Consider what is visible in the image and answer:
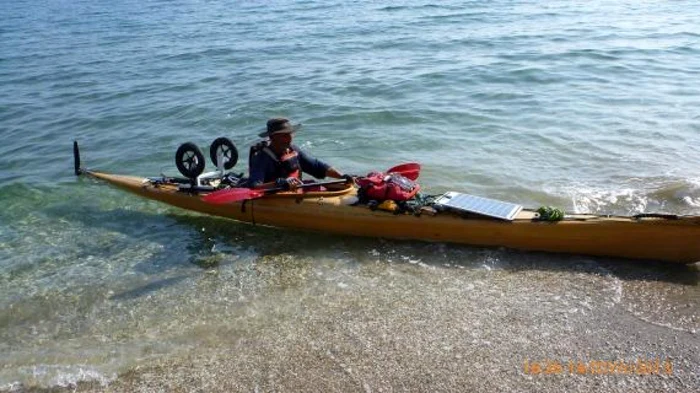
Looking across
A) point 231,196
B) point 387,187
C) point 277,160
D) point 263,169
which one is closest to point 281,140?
point 277,160

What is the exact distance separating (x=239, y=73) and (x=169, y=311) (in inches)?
474

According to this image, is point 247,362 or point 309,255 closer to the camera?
point 247,362

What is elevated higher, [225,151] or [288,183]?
[225,151]

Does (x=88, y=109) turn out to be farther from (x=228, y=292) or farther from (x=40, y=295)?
(x=228, y=292)

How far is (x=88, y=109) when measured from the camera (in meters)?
14.1

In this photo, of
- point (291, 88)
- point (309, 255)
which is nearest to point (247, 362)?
point (309, 255)

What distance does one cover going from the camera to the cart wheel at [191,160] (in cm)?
782

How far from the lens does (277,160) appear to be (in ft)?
23.9

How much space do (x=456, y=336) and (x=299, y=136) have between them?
7.25 metres

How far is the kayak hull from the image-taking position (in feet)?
18.8

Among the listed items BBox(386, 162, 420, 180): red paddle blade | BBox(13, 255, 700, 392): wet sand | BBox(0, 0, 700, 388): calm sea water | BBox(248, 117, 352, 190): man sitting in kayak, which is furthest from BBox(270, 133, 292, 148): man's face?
BBox(13, 255, 700, 392): wet sand

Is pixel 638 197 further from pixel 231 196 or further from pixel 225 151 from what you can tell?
pixel 225 151

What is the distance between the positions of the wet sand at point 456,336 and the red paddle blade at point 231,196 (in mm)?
1280

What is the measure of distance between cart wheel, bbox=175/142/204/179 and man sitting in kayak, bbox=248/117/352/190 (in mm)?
952
